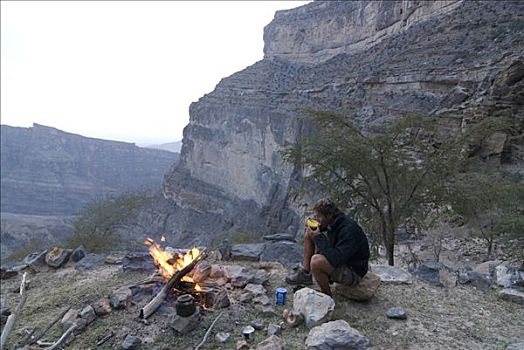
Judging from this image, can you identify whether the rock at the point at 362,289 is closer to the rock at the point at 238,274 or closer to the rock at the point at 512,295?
the rock at the point at 238,274

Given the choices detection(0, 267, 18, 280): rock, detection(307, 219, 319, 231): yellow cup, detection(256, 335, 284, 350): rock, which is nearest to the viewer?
detection(256, 335, 284, 350): rock

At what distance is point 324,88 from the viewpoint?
3250 centimetres

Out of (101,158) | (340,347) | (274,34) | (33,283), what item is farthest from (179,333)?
(101,158)

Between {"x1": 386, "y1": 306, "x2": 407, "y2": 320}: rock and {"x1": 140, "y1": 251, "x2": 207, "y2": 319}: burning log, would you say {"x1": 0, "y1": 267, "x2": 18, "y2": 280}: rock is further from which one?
{"x1": 386, "y1": 306, "x2": 407, "y2": 320}: rock

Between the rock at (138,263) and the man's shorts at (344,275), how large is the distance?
3.72m

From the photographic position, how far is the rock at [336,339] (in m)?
3.74

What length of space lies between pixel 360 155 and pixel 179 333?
574cm

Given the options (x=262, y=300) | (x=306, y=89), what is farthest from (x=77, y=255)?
(x=306, y=89)

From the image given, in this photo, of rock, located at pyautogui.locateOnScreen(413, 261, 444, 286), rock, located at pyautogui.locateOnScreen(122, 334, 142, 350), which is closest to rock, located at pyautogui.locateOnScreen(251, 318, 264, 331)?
rock, located at pyautogui.locateOnScreen(122, 334, 142, 350)

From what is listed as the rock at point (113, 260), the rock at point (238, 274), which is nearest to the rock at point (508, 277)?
the rock at point (238, 274)

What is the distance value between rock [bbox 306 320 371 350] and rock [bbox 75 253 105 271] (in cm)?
561

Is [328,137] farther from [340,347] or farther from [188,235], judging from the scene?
[188,235]

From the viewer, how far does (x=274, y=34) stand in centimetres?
6359

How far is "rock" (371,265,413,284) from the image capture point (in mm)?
5738
